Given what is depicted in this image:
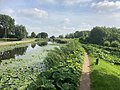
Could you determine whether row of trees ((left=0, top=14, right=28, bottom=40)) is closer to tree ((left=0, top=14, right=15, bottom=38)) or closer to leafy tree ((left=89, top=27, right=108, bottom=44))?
tree ((left=0, top=14, right=15, bottom=38))

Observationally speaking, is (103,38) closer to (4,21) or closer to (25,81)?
(4,21)

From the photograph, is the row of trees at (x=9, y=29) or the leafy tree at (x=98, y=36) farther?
the row of trees at (x=9, y=29)

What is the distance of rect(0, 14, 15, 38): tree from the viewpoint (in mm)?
103644

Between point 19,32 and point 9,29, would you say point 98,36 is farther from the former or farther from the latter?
point 9,29

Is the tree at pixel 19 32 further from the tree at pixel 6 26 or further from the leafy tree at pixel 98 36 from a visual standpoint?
the leafy tree at pixel 98 36

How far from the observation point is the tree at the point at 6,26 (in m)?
104

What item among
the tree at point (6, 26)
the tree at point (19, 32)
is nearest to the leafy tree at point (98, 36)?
the tree at point (19, 32)

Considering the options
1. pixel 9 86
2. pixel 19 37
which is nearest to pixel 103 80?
pixel 9 86

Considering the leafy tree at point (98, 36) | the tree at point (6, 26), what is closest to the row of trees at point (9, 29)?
the tree at point (6, 26)

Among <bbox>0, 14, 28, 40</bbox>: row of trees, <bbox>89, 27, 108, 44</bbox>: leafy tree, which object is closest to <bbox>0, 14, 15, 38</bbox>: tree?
<bbox>0, 14, 28, 40</bbox>: row of trees

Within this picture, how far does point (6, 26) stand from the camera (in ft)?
349

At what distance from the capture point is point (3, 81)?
55.8ft

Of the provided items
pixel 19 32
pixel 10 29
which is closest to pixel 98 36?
pixel 19 32

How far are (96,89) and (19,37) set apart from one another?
3577 inches
